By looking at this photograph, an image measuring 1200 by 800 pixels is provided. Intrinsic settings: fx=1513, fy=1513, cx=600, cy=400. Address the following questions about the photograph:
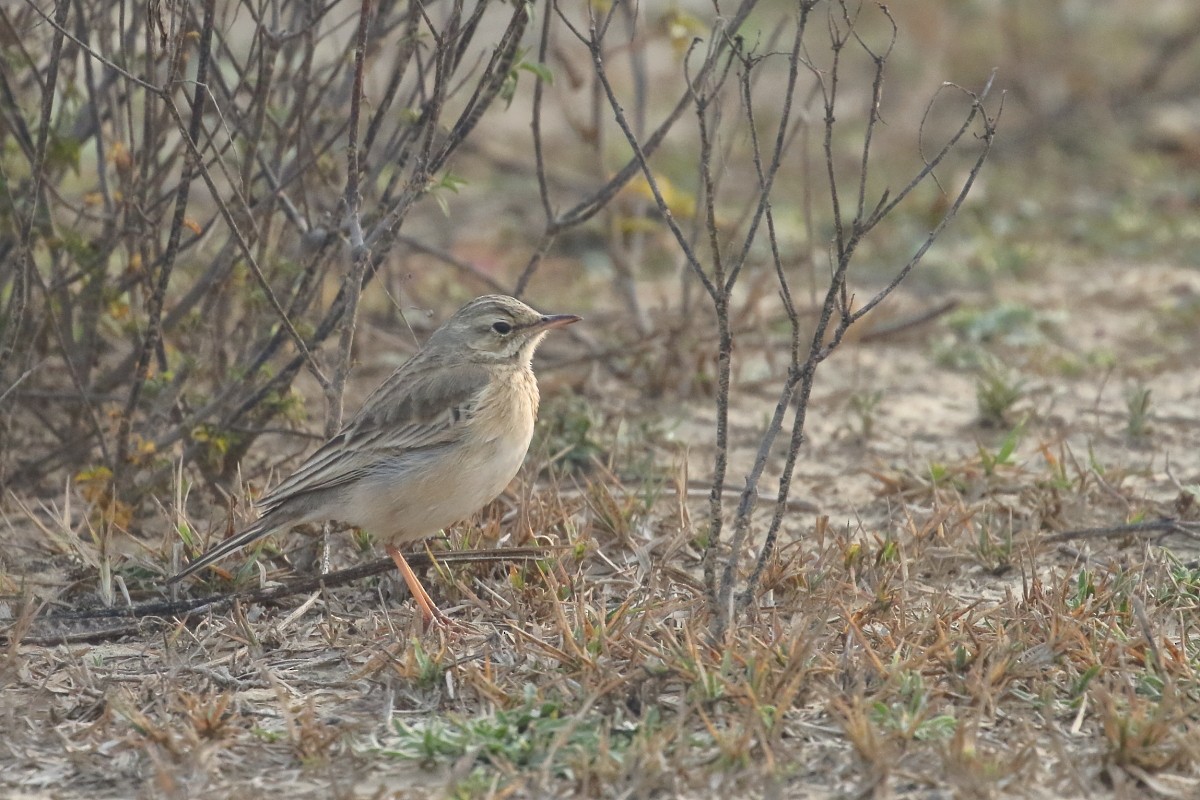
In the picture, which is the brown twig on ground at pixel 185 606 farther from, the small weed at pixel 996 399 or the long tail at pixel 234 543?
the small weed at pixel 996 399

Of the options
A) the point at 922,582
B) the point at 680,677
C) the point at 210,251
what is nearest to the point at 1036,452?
the point at 922,582

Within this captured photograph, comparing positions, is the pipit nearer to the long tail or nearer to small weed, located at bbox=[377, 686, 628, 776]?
the long tail

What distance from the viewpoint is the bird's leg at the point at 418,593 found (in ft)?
16.8

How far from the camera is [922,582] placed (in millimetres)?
5586

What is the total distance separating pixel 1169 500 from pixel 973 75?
729cm

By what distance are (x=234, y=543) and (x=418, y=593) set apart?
67 cm

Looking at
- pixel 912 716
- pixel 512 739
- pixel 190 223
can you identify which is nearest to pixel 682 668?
pixel 512 739

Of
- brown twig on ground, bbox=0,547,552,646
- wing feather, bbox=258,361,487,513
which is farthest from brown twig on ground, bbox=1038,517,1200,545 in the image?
wing feather, bbox=258,361,487,513

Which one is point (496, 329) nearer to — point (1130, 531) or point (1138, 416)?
point (1130, 531)

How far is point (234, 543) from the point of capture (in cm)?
525

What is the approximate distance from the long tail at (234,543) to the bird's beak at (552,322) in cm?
129

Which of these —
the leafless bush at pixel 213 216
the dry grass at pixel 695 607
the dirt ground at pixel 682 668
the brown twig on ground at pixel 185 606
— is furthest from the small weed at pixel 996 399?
the brown twig on ground at pixel 185 606

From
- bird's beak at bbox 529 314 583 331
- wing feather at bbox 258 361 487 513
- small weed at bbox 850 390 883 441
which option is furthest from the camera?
small weed at bbox 850 390 883 441

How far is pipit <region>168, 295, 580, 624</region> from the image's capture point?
534cm
